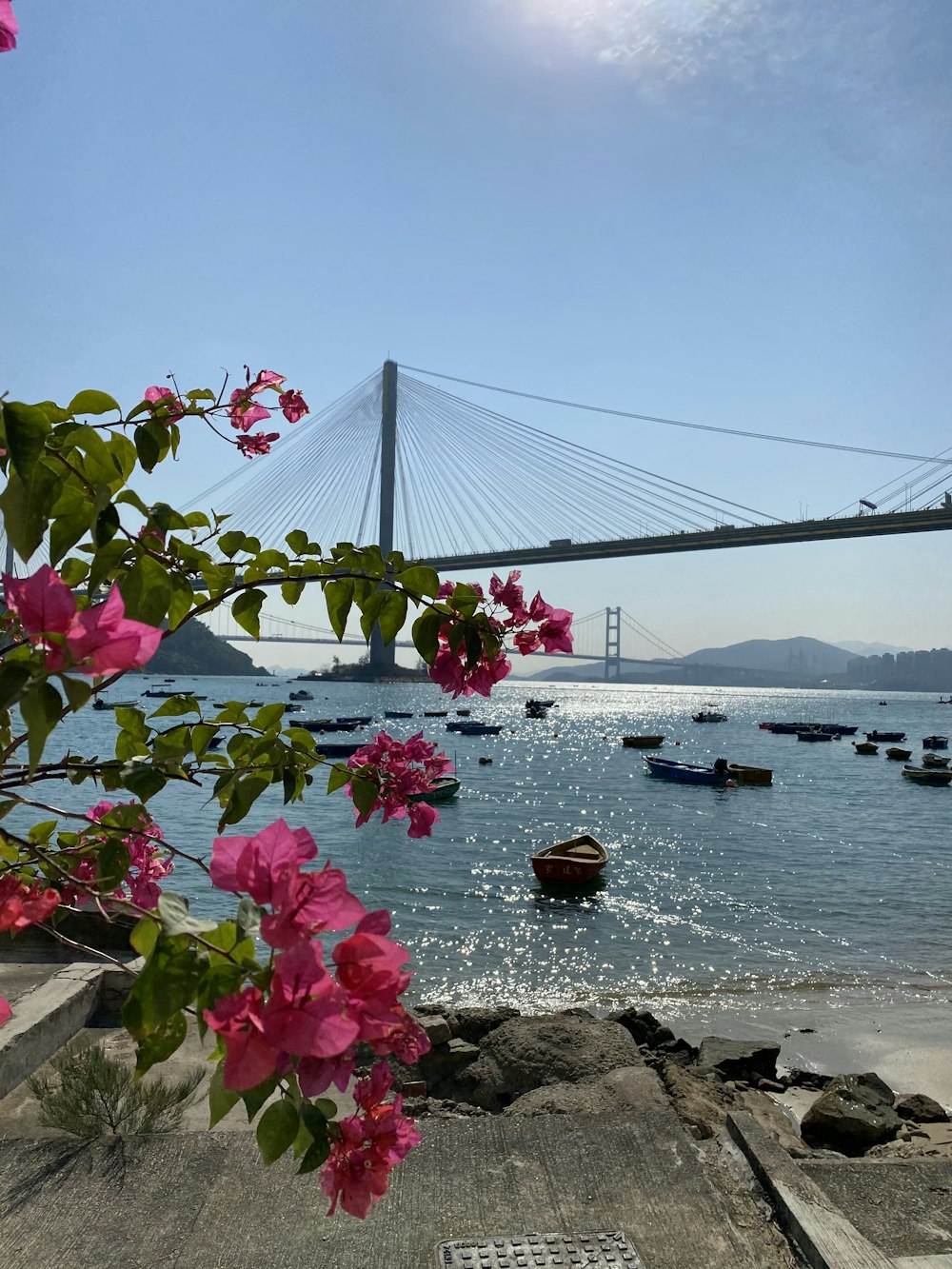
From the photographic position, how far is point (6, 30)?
0.84 metres

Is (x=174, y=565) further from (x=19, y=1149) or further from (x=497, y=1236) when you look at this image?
(x=19, y=1149)

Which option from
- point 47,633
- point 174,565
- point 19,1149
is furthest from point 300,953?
point 19,1149

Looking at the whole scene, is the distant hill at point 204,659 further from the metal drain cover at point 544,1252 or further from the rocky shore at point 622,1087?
the metal drain cover at point 544,1252

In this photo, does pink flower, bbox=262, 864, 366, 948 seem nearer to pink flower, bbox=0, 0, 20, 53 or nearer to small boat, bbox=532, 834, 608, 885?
pink flower, bbox=0, 0, 20, 53

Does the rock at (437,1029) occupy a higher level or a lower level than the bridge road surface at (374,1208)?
lower

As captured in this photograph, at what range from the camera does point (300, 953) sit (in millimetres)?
688

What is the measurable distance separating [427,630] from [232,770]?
41 cm

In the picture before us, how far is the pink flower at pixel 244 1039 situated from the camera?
0.68 metres

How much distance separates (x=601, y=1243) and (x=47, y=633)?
269cm

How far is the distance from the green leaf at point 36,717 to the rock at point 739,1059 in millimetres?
7784

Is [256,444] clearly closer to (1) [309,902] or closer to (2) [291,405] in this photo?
(2) [291,405]

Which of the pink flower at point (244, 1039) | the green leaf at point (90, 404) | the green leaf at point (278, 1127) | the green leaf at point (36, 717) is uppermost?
the green leaf at point (90, 404)

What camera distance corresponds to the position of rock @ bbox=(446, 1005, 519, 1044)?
7.40 meters

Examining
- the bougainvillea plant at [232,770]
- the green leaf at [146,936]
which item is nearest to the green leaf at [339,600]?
the bougainvillea plant at [232,770]
